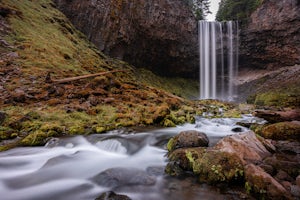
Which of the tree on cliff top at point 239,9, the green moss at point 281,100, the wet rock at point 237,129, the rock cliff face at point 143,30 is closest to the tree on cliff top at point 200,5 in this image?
the tree on cliff top at point 239,9

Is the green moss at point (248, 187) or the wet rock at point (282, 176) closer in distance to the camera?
the green moss at point (248, 187)

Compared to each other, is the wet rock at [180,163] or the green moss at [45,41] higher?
the green moss at [45,41]

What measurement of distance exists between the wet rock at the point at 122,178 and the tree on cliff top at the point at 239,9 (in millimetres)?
33546

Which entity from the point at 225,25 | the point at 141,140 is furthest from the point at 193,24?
the point at 141,140

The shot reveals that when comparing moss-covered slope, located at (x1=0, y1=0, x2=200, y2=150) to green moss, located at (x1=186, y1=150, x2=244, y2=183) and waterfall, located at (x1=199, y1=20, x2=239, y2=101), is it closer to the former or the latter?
green moss, located at (x1=186, y1=150, x2=244, y2=183)

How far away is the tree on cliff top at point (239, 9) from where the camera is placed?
3162cm

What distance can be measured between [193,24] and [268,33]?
34.1 ft

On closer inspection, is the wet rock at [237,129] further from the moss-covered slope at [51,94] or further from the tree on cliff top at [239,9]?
the tree on cliff top at [239,9]

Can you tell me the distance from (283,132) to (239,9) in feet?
113

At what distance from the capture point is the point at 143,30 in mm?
25219

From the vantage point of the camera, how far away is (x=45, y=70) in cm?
1121

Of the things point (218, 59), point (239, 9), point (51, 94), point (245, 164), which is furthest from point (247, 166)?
point (239, 9)

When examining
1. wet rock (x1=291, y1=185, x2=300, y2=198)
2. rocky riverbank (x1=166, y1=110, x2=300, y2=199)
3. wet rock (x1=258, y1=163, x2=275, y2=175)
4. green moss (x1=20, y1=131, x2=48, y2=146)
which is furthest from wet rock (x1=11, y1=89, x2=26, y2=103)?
wet rock (x1=291, y1=185, x2=300, y2=198)

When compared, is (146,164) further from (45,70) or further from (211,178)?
(45,70)
